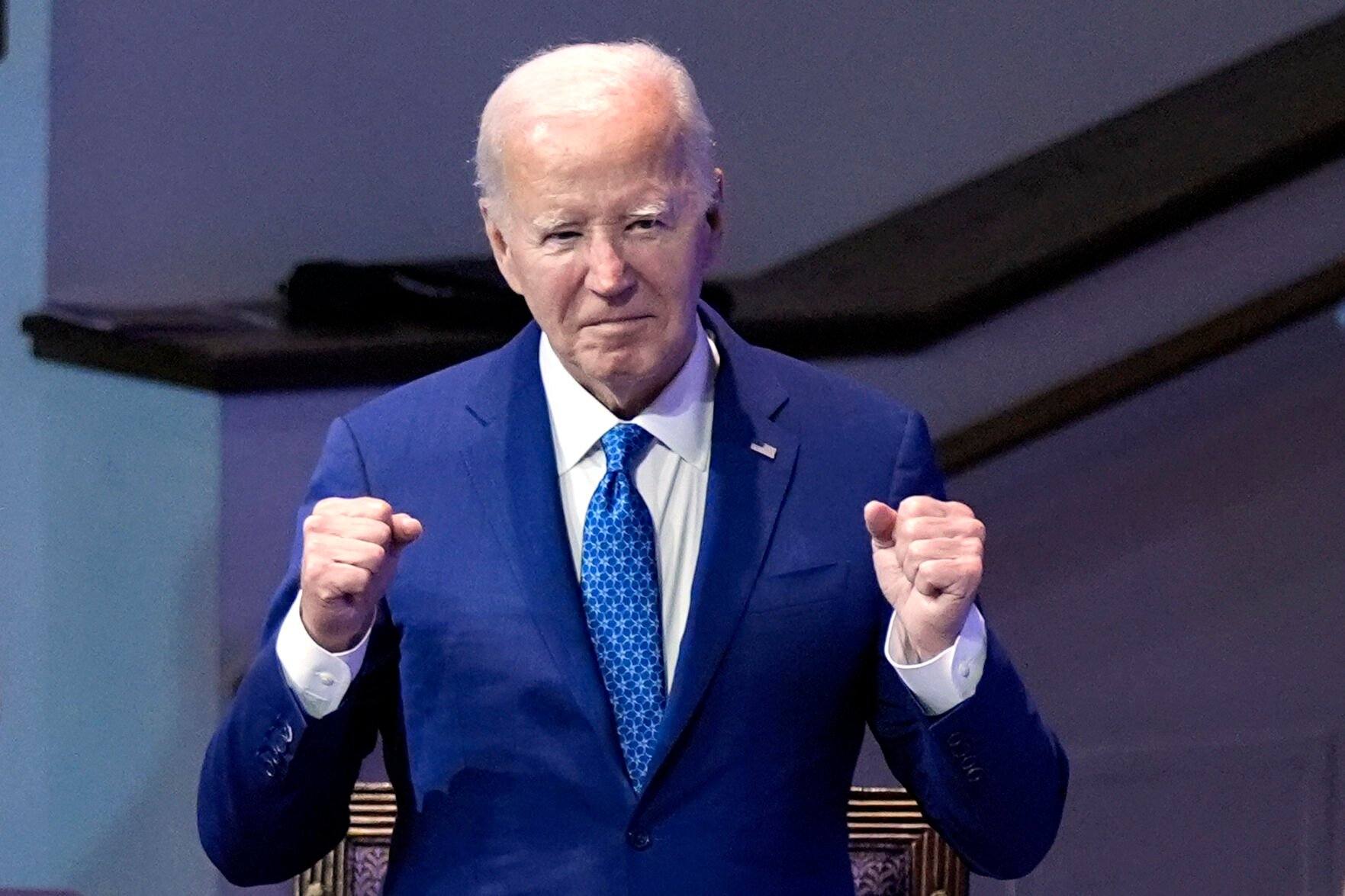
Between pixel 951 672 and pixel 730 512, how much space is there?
9.1 inches

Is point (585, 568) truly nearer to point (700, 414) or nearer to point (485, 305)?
point (700, 414)

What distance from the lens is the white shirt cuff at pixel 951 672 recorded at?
5.29 feet

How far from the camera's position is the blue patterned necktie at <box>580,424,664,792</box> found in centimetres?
168

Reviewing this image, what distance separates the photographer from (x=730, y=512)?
5.60 feet

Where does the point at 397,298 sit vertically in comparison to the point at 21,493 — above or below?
above

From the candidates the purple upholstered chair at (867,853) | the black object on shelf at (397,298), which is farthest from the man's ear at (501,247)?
the black object on shelf at (397,298)

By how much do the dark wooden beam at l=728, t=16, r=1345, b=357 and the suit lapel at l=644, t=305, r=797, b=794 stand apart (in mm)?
1011

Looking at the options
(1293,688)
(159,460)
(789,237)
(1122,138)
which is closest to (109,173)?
(159,460)

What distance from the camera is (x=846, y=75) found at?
135 inches

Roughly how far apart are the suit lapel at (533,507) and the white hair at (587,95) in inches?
6.8

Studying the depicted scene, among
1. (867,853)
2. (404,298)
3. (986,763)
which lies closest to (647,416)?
(986,763)

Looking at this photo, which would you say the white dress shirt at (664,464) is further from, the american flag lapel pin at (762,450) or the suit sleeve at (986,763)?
the suit sleeve at (986,763)

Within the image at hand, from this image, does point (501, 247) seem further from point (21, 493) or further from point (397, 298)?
point (21, 493)

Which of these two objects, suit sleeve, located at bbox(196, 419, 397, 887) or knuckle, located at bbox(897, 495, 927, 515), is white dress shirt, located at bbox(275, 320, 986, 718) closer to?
suit sleeve, located at bbox(196, 419, 397, 887)
